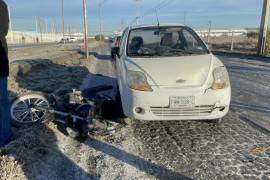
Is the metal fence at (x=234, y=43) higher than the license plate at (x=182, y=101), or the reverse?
the metal fence at (x=234, y=43)

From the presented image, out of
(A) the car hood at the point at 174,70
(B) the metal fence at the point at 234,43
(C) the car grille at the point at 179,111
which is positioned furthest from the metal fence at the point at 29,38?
(C) the car grille at the point at 179,111

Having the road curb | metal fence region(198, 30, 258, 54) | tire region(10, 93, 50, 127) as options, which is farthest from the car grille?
metal fence region(198, 30, 258, 54)

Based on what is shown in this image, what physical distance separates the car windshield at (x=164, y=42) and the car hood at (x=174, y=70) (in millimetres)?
442

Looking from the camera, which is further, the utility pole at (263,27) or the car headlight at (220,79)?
the utility pole at (263,27)

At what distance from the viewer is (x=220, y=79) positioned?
5121mm

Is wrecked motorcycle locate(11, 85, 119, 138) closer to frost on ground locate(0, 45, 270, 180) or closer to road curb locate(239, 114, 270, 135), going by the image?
frost on ground locate(0, 45, 270, 180)

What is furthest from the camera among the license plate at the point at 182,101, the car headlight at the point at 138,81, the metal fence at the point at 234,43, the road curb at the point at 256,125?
the metal fence at the point at 234,43

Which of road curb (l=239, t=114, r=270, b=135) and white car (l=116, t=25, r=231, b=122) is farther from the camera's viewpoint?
road curb (l=239, t=114, r=270, b=135)

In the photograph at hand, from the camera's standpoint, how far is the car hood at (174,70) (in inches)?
198

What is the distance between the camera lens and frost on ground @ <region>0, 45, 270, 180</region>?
150 inches

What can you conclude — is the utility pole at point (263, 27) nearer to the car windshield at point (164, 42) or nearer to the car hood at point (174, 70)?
the car windshield at point (164, 42)

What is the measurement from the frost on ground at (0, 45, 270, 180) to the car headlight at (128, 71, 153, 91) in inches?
31.2

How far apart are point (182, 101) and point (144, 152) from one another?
1007mm

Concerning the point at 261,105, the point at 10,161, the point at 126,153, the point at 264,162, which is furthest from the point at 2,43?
the point at 261,105
